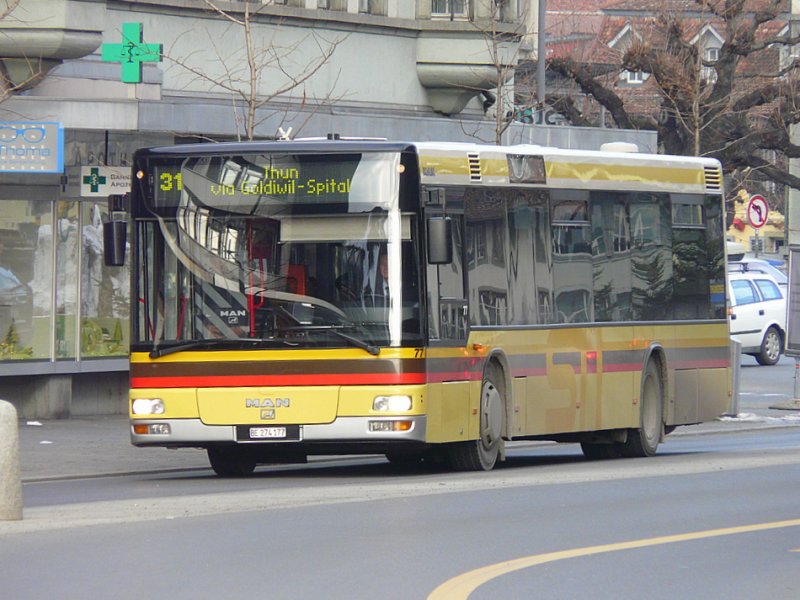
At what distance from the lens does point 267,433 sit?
604 inches

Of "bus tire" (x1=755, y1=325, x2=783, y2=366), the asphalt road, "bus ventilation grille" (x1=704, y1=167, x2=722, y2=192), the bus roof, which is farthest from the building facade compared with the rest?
"bus tire" (x1=755, y1=325, x2=783, y2=366)

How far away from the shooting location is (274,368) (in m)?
15.3

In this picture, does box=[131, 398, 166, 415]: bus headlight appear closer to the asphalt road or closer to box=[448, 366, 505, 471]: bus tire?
the asphalt road

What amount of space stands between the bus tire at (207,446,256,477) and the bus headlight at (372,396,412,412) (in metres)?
2.04

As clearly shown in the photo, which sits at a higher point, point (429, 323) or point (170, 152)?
point (170, 152)

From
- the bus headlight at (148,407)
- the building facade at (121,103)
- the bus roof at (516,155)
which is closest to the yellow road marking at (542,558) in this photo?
the bus roof at (516,155)

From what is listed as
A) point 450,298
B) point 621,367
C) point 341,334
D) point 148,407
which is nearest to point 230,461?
point 148,407

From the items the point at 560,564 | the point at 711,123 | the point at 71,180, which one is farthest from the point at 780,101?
the point at 560,564

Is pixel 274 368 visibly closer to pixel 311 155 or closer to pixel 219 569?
pixel 311 155

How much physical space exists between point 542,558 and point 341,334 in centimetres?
512

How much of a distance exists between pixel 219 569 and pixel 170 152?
6497 mm

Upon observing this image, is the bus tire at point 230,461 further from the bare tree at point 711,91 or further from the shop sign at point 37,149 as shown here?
the bare tree at point 711,91

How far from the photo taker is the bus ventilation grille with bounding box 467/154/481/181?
1642 centimetres

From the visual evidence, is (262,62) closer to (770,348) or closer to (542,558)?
(542,558)
